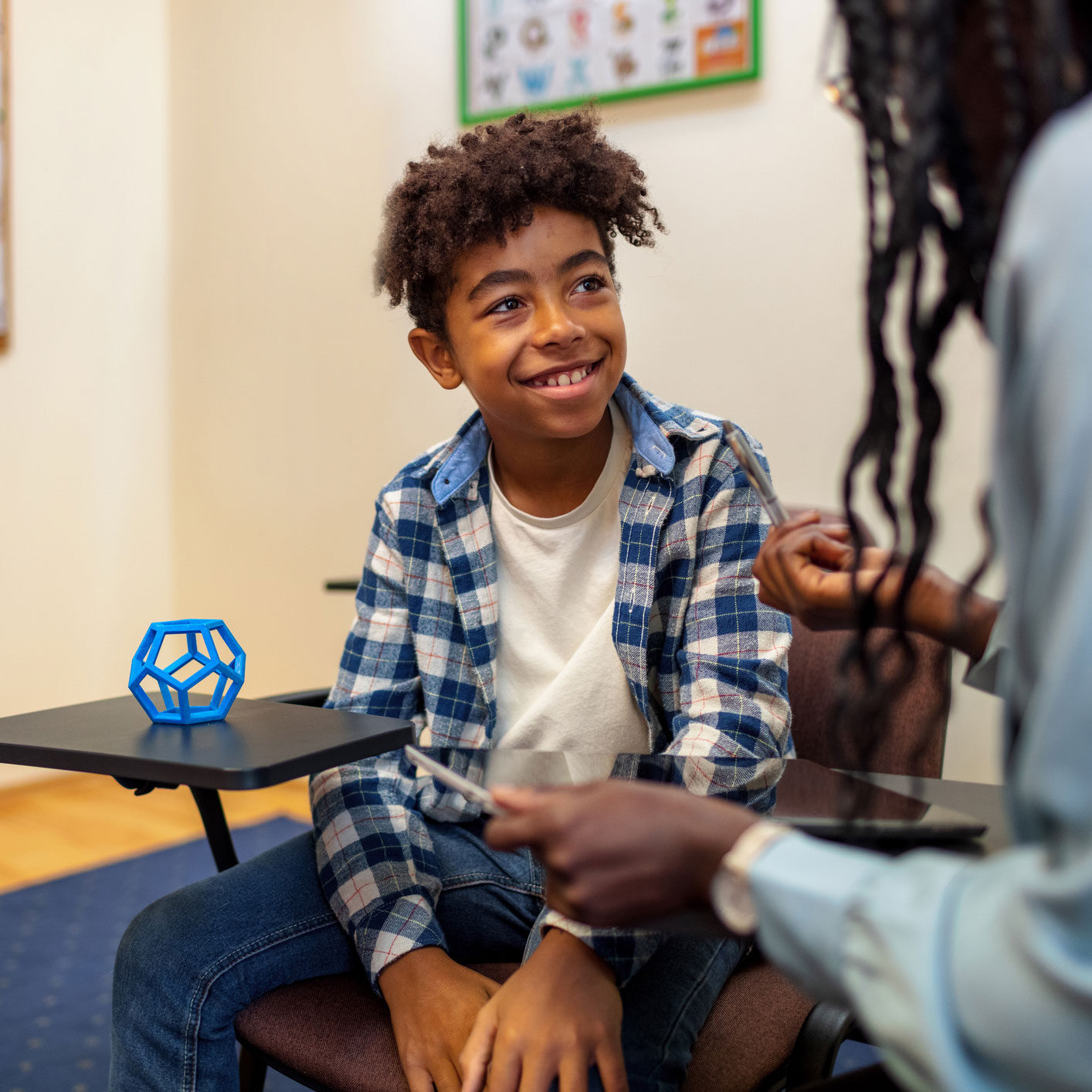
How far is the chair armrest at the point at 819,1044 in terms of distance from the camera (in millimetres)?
845

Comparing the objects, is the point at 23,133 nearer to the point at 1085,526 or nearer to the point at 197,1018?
the point at 197,1018

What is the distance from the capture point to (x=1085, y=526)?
403 mm

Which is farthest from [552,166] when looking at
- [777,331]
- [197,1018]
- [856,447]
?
[777,331]

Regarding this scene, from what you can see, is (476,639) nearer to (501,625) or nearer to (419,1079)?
(501,625)

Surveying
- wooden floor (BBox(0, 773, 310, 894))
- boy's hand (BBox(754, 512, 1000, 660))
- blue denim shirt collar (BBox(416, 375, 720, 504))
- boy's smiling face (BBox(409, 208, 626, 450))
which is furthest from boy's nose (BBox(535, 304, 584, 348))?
wooden floor (BBox(0, 773, 310, 894))

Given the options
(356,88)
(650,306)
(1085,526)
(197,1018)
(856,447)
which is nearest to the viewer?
(1085,526)

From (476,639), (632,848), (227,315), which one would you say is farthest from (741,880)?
(227,315)

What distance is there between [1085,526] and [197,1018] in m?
0.85

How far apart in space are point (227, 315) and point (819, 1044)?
8.97 feet

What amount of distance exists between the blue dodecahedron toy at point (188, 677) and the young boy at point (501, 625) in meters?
0.20

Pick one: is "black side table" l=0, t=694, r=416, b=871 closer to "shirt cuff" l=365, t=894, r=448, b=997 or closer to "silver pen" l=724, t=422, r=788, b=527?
"shirt cuff" l=365, t=894, r=448, b=997

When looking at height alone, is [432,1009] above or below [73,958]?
above

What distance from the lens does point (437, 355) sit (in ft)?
4.43

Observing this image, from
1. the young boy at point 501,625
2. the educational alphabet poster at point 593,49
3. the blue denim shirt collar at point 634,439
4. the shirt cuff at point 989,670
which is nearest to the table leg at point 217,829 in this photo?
the young boy at point 501,625
